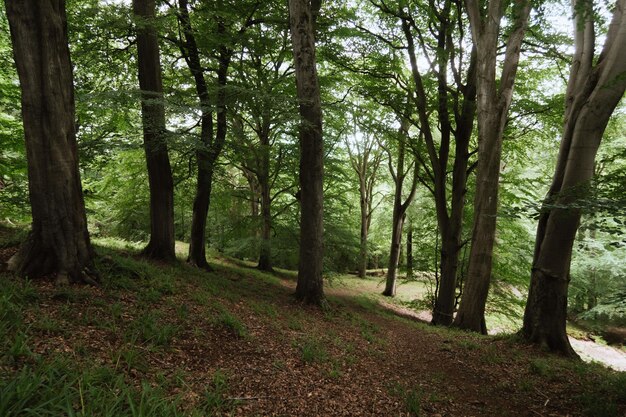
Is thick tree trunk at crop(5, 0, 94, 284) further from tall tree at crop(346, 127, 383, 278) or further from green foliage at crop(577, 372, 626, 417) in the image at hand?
tall tree at crop(346, 127, 383, 278)

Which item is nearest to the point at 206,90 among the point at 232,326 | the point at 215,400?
the point at 232,326

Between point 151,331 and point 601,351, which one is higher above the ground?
point 151,331

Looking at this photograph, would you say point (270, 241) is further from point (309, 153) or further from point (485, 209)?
point (485, 209)

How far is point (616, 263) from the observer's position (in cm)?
1234

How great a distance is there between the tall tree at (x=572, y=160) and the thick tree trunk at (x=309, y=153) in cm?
429

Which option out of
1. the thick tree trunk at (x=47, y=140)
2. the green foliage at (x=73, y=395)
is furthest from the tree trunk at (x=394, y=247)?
the green foliage at (x=73, y=395)

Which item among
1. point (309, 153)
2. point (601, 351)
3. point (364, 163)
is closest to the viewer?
point (309, 153)

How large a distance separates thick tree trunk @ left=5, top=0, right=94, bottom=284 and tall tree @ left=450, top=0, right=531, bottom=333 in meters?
7.39

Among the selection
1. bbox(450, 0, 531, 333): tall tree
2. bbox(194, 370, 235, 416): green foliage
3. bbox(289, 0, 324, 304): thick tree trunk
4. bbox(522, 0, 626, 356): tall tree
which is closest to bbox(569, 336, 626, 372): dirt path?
bbox(450, 0, 531, 333): tall tree

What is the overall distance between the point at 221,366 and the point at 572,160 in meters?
6.16

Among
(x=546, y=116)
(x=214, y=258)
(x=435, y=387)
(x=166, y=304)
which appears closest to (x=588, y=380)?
(x=435, y=387)

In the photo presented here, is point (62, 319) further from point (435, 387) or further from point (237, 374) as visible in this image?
point (435, 387)

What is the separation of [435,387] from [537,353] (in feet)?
8.90

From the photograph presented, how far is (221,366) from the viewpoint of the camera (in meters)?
3.80
